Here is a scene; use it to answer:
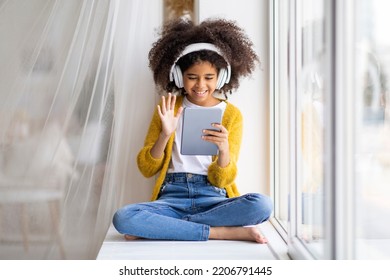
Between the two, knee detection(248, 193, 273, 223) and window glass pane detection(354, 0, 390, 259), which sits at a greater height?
window glass pane detection(354, 0, 390, 259)

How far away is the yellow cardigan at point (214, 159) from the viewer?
1.92 metres

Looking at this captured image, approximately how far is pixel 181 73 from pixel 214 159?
283 mm

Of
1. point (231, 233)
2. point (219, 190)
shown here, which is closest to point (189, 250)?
point (231, 233)

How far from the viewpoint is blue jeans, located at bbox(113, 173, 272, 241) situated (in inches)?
70.9

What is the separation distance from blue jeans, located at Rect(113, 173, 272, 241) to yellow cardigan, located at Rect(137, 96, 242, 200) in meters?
0.03

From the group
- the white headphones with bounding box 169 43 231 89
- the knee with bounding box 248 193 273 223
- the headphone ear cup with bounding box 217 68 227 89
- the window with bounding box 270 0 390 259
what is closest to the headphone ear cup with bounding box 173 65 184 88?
the white headphones with bounding box 169 43 231 89

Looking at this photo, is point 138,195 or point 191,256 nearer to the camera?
point 191,256

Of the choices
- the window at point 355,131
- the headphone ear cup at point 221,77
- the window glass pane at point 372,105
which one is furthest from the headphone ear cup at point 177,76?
the window glass pane at point 372,105

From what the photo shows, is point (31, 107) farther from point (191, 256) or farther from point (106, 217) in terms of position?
point (191, 256)

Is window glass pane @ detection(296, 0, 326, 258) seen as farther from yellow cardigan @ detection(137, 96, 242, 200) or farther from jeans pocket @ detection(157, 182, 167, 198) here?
→ jeans pocket @ detection(157, 182, 167, 198)

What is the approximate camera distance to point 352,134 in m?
1.27

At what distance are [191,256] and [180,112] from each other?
466mm

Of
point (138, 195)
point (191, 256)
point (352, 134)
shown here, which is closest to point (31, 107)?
point (138, 195)

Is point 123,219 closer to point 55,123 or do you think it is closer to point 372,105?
point 55,123
